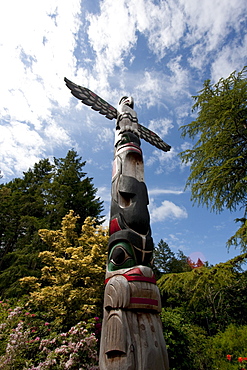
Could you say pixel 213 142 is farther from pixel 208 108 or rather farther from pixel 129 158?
pixel 129 158

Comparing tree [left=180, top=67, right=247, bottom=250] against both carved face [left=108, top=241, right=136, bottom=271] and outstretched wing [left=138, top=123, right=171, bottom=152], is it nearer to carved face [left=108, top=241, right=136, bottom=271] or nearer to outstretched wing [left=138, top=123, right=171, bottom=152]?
outstretched wing [left=138, top=123, right=171, bottom=152]

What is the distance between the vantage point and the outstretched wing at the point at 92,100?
6156mm

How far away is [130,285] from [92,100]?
5279 mm

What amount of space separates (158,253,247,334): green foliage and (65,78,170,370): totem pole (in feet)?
9.33

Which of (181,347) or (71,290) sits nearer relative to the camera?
(181,347)

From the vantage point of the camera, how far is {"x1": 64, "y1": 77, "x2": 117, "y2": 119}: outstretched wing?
6.16 metres

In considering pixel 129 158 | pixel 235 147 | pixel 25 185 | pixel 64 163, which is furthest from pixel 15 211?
pixel 235 147

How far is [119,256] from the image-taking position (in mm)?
3178

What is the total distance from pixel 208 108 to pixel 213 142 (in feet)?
4.08

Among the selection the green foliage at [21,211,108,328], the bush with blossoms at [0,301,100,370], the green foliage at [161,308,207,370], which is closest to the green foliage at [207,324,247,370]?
the green foliage at [161,308,207,370]

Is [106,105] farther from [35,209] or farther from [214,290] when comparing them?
[35,209]

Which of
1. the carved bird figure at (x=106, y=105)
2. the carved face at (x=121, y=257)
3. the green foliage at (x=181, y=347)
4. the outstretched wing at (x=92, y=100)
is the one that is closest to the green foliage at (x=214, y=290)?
the green foliage at (x=181, y=347)

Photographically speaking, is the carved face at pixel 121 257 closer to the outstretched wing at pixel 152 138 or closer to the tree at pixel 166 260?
the outstretched wing at pixel 152 138

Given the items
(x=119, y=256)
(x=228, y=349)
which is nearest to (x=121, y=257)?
(x=119, y=256)
